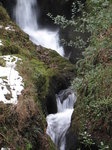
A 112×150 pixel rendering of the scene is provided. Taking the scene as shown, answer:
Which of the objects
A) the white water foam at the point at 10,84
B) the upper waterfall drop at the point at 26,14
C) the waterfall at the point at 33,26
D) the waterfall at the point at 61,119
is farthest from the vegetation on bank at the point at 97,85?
the upper waterfall drop at the point at 26,14

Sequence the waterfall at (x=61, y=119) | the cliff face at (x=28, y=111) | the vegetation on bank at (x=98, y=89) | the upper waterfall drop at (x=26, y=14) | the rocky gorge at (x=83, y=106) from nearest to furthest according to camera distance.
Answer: the cliff face at (x=28, y=111) < the rocky gorge at (x=83, y=106) < the vegetation on bank at (x=98, y=89) < the waterfall at (x=61, y=119) < the upper waterfall drop at (x=26, y=14)

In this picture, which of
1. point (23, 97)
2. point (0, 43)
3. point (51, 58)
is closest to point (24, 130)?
point (23, 97)

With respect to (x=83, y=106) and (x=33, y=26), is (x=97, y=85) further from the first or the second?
(x=33, y=26)

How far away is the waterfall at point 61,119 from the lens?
6.74m

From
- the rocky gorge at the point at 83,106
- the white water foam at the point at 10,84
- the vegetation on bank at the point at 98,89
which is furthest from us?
the vegetation on bank at the point at 98,89

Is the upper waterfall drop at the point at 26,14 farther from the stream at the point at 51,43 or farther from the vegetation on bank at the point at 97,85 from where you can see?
the vegetation on bank at the point at 97,85

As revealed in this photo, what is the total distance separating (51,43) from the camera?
→ 12914mm

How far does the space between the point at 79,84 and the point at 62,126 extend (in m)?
2.33

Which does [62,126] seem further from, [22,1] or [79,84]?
[22,1]

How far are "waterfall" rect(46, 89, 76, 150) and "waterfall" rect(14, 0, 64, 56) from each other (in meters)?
3.92

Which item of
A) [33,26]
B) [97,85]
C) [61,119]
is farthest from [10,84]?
[33,26]

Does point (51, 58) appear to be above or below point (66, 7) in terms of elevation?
below

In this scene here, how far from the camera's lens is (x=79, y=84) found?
5102mm

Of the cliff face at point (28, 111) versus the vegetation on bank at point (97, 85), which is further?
the vegetation on bank at point (97, 85)
